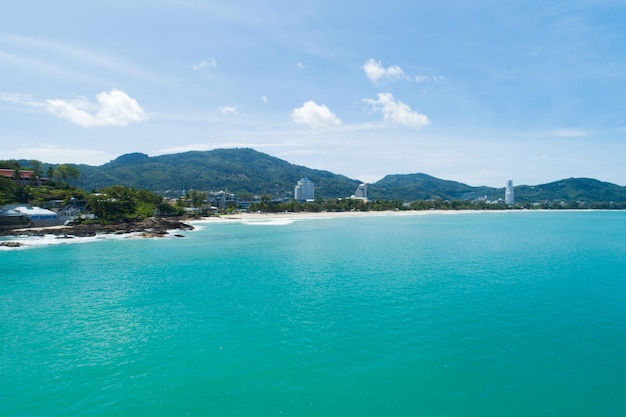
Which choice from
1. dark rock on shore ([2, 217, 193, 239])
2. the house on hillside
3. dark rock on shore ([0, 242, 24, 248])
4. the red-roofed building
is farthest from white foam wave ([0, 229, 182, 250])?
the red-roofed building

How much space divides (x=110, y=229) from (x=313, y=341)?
2181 inches

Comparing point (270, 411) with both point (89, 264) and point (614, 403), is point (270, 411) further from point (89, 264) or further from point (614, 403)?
point (89, 264)

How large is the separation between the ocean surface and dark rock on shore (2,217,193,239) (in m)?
24.8

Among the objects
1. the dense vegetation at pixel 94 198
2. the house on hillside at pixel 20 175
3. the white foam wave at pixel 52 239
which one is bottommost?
the white foam wave at pixel 52 239

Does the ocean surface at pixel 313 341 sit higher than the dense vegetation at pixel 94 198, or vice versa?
the dense vegetation at pixel 94 198

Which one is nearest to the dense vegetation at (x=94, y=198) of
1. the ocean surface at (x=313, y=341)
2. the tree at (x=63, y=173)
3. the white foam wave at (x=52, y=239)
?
the tree at (x=63, y=173)

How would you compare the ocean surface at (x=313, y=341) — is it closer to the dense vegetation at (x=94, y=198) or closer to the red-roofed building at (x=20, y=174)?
the dense vegetation at (x=94, y=198)

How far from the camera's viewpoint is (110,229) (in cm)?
5981

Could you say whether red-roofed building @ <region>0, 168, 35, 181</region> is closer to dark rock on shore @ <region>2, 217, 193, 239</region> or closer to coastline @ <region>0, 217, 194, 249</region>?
coastline @ <region>0, 217, 194, 249</region>

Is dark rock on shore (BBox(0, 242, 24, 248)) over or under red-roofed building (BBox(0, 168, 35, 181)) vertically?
under

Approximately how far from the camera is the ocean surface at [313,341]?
11.4 m

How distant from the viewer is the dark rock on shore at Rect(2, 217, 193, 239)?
54.0m

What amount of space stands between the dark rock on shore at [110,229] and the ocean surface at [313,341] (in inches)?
976

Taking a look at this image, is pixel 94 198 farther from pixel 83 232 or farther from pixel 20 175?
pixel 20 175
